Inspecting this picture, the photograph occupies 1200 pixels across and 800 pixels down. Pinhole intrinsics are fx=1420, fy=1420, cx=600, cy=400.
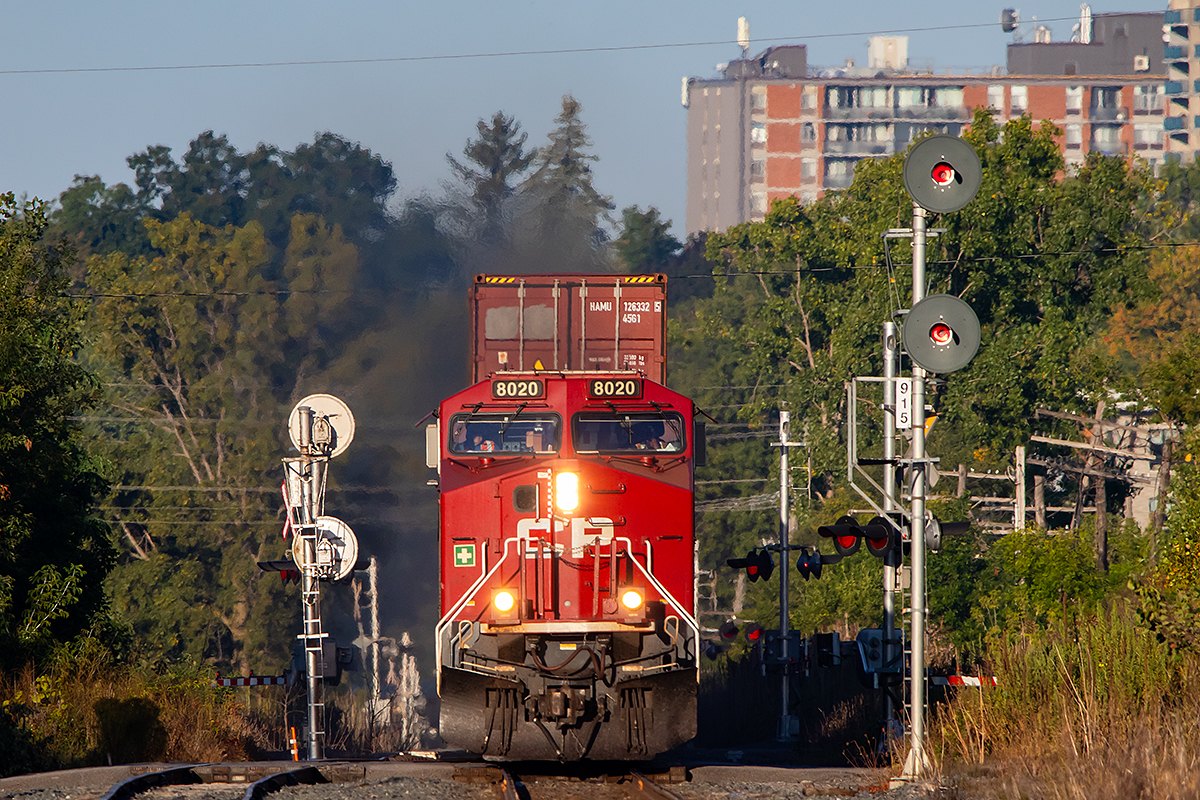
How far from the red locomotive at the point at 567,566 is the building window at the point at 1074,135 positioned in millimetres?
144009

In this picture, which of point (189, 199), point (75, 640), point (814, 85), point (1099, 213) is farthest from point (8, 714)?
point (814, 85)

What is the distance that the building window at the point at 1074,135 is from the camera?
14988 centimetres

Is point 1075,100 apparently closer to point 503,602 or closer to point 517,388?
point 517,388

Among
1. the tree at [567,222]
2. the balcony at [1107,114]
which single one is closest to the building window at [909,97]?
the balcony at [1107,114]

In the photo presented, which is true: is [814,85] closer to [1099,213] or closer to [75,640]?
[1099,213]

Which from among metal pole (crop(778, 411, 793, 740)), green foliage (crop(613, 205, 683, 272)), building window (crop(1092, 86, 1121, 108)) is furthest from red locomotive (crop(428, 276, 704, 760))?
building window (crop(1092, 86, 1121, 108))

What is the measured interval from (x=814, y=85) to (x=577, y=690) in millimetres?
139578

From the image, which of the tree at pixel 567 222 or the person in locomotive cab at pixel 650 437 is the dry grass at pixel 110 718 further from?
the tree at pixel 567 222

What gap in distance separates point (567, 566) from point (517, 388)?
2.25 m

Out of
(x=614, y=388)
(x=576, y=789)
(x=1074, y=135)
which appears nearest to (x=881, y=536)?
(x=614, y=388)

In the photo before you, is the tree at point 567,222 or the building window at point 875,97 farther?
the building window at point 875,97

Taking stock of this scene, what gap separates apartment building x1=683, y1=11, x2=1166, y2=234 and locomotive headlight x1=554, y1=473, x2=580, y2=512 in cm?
13406

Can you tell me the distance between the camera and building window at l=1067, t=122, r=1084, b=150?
492 ft

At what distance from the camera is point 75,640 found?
2466 centimetres
